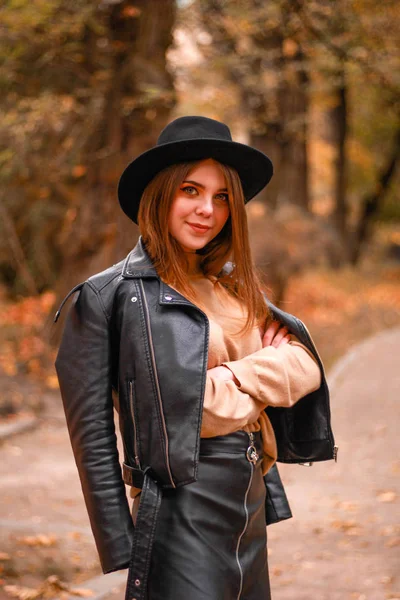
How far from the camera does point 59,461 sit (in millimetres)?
8727

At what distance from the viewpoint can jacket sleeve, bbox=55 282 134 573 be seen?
263 centimetres

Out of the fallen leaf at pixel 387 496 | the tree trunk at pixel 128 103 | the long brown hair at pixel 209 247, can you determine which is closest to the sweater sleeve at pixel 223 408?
the long brown hair at pixel 209 247

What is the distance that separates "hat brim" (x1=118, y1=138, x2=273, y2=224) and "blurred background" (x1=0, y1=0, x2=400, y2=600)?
48 cm

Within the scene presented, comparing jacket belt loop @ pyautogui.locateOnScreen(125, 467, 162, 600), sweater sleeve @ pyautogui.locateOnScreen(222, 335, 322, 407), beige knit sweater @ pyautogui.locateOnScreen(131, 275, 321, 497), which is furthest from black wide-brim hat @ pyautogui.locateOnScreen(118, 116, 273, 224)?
jacket belt loop @ pyautogui.locateOnScreen(125, 467, 162, 600)

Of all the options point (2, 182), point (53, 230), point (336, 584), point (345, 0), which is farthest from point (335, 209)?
point (336, 584)

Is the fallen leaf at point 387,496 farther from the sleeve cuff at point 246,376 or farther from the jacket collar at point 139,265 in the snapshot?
the jacket collar at point 139,265

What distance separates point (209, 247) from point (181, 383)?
0.66m

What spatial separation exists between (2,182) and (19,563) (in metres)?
6.43

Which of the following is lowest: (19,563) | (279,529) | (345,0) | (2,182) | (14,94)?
(279,529)

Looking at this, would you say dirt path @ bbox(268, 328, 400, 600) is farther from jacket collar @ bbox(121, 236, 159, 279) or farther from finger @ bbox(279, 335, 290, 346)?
jacket collar @ bbox(121, 236, 159, 279)

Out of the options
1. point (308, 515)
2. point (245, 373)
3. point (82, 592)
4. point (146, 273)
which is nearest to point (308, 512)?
point (308, 515)

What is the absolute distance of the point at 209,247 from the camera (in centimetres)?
306

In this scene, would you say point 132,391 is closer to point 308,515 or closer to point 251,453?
point 251,453

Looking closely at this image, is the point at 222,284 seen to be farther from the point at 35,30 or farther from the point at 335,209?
the point at 335,209
